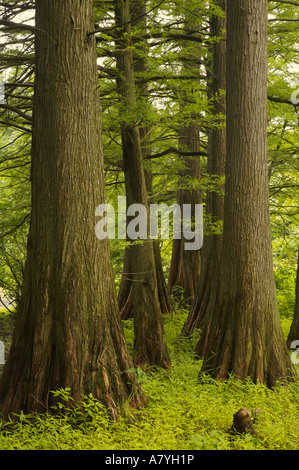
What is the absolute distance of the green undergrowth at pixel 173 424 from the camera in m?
4.80

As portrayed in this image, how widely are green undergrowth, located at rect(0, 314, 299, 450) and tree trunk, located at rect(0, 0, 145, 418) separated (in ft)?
0.68

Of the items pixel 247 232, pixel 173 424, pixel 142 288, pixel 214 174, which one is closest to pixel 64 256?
pixel 173 424

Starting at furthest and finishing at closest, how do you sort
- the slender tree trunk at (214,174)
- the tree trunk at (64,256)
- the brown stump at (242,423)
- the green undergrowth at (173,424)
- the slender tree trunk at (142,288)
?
1. the slender tree trunk at (214,174)
2. the slender tree trunk at (142,288)
3. the tree trunk at (64,256)
4. the brown stump at (242,423)
5. the green undergrowth at (173,424)

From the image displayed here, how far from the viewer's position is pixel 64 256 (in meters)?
5.35

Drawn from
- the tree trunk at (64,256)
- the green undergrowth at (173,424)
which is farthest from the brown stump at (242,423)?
the tree trunk at (64,256)

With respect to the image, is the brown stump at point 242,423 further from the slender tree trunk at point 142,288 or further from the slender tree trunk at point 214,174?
the slender tree trunk at point 214,174

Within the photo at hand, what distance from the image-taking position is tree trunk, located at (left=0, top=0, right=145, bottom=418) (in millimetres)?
5270

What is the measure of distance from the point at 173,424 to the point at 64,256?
2112 millimetres

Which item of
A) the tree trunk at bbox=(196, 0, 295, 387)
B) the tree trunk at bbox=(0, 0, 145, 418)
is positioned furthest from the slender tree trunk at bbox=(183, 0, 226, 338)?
the tree trunk at bbox=(0, 0, 145, 418)

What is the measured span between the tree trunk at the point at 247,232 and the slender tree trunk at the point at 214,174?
7.38 ft

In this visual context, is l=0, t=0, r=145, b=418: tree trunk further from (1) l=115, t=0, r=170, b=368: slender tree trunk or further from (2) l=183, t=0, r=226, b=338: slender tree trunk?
(2) l=183, t=0, r=226, b=338: slender tree trunk

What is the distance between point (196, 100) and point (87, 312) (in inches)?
182

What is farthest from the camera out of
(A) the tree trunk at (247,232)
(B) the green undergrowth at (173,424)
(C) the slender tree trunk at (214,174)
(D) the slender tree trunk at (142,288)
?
(C) the slender tree trunk at (214,174)

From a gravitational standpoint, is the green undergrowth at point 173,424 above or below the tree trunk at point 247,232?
below
